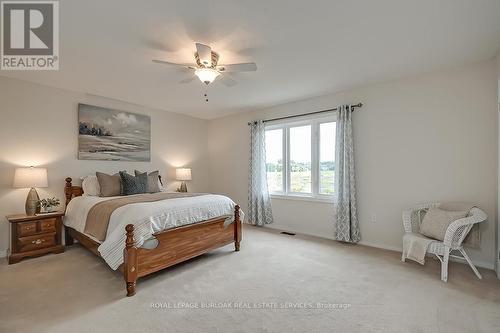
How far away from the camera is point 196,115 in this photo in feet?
18.9

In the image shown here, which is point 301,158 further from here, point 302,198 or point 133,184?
point 133,184

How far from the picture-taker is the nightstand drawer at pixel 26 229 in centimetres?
314

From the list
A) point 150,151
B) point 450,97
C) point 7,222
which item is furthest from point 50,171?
point 450,97

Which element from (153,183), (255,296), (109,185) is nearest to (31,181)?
(109,185)

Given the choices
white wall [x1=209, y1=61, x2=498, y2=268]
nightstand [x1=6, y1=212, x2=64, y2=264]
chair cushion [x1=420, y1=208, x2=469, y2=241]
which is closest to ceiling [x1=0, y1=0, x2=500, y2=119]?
white wall [x1=209, y1=61, x2=498, y2=268]

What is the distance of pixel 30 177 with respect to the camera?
3248mm

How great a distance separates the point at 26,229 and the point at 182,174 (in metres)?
2.62

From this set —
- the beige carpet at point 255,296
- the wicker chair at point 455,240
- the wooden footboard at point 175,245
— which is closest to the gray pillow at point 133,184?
the beige carpet at point 255,296

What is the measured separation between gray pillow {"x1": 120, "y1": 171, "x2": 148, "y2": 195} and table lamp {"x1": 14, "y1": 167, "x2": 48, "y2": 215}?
1.00 metres

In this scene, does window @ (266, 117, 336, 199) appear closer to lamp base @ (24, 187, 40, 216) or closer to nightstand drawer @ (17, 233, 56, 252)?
nightstand drawer @ (17, 233, 56, 252)

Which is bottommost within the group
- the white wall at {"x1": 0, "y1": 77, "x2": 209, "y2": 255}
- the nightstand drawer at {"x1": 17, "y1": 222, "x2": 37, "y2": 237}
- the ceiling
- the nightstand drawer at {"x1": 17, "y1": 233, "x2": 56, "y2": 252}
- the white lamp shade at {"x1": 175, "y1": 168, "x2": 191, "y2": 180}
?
the nightstand drawer at {"x1": 17, "y1": 233, "x2": 56, "y2": 252}

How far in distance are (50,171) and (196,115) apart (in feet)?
9.89

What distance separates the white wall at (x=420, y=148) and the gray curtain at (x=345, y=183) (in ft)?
0.45

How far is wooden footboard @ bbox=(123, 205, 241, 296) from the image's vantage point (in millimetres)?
2352
